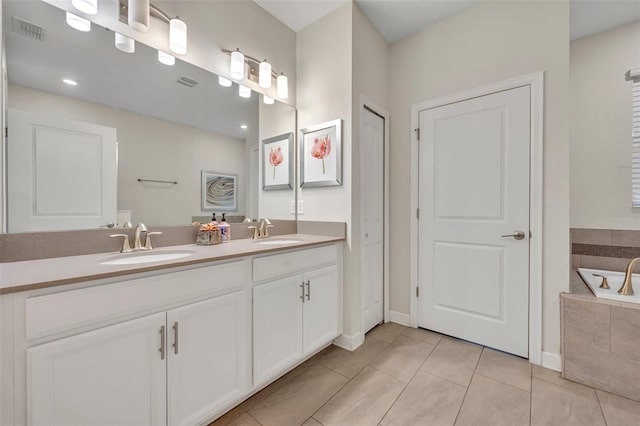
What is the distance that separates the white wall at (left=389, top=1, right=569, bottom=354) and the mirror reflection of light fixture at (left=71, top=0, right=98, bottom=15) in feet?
7.17

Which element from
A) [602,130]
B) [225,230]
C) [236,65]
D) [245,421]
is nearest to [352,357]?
[245,421]

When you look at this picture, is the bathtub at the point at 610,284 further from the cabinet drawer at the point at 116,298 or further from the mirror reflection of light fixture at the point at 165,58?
the mirror reflection of light fixture at the point at 165,58

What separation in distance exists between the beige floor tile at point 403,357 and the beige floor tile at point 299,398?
0.33 m

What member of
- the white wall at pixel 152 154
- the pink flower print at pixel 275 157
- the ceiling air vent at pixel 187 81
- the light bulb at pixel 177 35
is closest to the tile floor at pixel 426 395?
the white wall at pixel 152 154

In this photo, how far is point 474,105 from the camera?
82.7 inches

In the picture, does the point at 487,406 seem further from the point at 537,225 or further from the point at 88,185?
the point at 88,185

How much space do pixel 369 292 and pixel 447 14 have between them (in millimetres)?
2436

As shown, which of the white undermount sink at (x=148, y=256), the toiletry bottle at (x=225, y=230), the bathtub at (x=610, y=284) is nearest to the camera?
the white undermount sink at (x=148, y=256)

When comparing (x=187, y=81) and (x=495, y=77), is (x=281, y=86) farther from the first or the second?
(x=495, y=77)

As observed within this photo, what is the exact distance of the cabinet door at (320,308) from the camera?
5.75ft

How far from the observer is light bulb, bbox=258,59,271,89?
2090 millimetres

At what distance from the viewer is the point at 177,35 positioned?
158 centimetres

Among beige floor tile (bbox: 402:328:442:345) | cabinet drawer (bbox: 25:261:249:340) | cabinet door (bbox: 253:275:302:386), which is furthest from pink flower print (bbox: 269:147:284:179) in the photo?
beige floor tile (bbox: 402:328:442:345)

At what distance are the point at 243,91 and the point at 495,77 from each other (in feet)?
6.33
